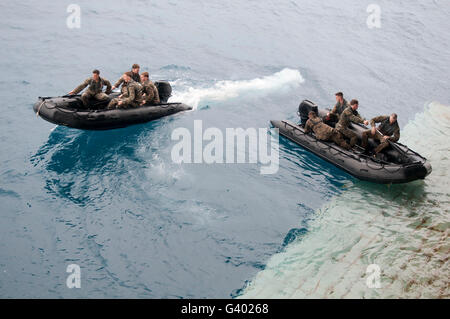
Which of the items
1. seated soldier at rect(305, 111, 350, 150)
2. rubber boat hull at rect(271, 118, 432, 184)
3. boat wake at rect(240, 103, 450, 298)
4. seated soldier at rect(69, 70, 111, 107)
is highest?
seated soldier at rect(69, 70, 111, 107)

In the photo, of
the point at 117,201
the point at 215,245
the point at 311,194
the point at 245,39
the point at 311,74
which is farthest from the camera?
the point at 245,39

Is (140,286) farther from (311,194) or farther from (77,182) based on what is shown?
(311,194)

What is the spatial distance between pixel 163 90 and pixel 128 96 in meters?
1.76

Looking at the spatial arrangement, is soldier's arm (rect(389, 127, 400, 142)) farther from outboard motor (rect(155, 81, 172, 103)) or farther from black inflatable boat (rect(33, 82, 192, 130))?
outboard motor (rect(155, 81, 172, 103))

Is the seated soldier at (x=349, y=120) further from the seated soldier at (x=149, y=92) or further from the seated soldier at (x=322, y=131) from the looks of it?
the seated soldier at (x=149, y=92)

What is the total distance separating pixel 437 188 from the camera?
12797 millimetres

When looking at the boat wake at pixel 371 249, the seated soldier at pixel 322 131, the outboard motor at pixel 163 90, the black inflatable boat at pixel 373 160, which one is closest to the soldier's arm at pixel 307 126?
the seated soldier at pixel 322 131

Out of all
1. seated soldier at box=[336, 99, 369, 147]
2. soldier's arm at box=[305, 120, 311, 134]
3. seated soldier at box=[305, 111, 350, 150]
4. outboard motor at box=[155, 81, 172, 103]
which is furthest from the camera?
outboard motor at box=[155, 81, 172, 103]

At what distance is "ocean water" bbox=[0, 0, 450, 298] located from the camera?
366 inches

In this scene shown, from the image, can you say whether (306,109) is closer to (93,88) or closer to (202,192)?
(202,192)

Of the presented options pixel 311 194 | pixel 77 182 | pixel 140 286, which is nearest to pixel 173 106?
pixel 77 182

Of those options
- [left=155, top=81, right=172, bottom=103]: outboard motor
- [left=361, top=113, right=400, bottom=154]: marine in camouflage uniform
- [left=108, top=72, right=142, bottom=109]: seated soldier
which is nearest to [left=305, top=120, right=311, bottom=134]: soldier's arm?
[left=361, top=113, right=400, bottom=154]: marine in camouflage uniform

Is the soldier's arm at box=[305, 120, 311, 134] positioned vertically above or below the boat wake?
above
